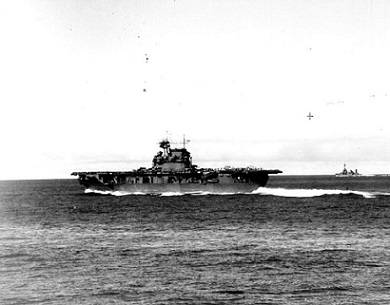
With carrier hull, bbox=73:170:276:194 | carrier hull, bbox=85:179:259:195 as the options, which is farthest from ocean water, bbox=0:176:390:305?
carrier hull, bbox=85:179:259:195

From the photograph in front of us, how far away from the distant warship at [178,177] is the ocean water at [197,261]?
3858cm

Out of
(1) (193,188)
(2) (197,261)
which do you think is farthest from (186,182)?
(2) (197,261)

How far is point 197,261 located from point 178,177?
64.0 metres

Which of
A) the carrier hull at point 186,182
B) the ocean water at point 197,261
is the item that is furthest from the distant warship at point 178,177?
the ocean water at point 197,261

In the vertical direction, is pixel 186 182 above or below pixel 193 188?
above

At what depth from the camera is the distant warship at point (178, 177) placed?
305 feet

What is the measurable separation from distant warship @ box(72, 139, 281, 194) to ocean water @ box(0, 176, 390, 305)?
38583 millimetres

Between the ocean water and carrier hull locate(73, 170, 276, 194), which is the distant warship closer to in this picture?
carrier hull locate(73, 170, 276, 194)

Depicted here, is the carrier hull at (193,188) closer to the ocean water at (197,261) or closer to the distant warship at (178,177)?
the distant warship at (178,177)

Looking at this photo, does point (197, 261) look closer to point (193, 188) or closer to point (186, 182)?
point (186, 182)

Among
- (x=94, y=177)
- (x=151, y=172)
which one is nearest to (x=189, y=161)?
(x=151, y=172)

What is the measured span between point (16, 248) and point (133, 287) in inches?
562

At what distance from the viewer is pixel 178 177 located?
93.8 meters

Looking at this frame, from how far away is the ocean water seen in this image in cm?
2270
